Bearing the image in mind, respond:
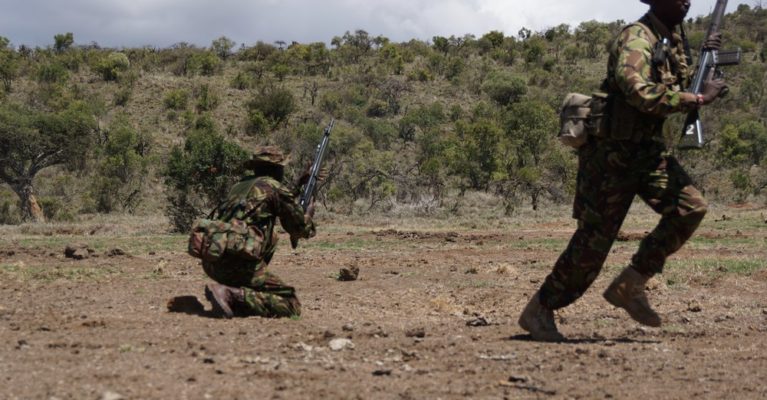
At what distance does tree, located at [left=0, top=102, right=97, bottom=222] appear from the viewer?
24.7 meters

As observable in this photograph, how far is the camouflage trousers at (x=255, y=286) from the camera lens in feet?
20.7

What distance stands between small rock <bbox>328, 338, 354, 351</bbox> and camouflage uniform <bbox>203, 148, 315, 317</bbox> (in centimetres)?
139

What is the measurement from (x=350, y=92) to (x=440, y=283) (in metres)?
34.1

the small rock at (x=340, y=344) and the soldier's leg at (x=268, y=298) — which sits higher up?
the small rock at (x=340, y=344)

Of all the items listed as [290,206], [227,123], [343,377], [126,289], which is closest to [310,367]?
[343,377]

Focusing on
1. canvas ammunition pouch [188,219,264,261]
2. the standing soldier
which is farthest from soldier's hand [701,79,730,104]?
canvas ammunition pouch [188,219,264,261]

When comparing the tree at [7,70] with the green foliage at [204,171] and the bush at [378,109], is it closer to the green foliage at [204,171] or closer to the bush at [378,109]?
the bush at [378,109]

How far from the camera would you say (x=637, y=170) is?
495 centimetres

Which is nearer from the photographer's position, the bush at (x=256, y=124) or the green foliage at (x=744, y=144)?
the green foliage at (x=744, y=144)

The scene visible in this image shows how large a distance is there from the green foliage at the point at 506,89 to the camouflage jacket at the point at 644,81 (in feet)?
125

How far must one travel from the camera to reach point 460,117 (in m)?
41.5

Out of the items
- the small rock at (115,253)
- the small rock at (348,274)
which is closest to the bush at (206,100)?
the small rock at (115,253)

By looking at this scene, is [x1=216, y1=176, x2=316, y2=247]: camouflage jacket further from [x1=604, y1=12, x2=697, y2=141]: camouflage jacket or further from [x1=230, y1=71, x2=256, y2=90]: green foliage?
[x1=230, y1=71, x2=256, y2=90]: green foliage

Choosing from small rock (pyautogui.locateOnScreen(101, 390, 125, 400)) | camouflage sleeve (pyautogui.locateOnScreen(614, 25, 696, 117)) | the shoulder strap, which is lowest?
small rock (pyautogui.locateOnScreen(101, 390, 125, 400))
